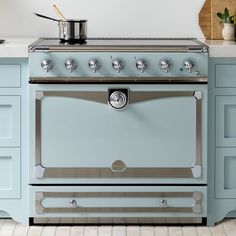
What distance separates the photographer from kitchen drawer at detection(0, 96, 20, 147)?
Answer: 4344 millimetres

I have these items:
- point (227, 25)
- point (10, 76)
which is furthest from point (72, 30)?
point (227, 25)

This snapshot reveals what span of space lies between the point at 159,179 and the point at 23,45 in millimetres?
989

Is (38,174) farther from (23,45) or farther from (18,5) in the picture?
(18,5)

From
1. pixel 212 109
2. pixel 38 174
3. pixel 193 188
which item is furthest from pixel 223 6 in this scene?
pixel 38 174

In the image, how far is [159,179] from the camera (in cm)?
434

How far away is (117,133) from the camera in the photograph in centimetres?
432

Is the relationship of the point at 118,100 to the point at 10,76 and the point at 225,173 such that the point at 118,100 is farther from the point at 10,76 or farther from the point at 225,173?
the point at 225,173

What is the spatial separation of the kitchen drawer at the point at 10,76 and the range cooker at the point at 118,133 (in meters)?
0.11

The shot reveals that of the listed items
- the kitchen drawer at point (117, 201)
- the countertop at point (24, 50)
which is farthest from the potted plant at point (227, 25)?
the kitchen drawer at point (117, 201)

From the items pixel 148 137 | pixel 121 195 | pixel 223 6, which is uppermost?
pixel 223 6

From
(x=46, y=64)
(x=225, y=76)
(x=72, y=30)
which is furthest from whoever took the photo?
(x=72, y=30)

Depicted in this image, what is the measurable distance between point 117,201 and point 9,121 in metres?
0.70

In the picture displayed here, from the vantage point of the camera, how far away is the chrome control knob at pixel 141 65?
4.25 meters

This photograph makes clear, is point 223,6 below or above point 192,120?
above
